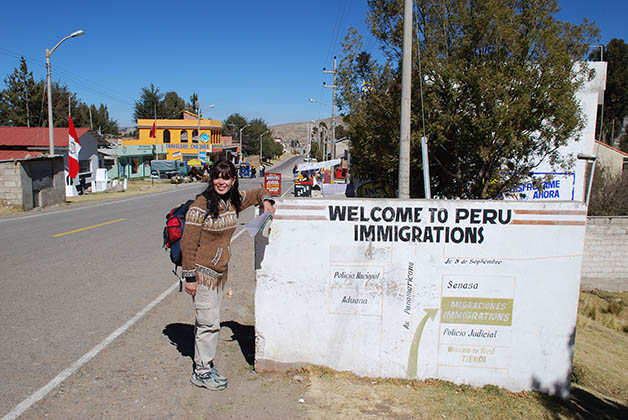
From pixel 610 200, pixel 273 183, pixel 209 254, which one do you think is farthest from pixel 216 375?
pixel 273 183

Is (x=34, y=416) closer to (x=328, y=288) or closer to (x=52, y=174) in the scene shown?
(x=328, y=288)

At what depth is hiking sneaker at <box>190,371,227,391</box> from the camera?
13.7 ft

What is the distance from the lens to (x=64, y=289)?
7414mm

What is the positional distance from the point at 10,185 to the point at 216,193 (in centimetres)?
1843

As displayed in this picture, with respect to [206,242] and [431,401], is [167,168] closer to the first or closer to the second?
[206,242]

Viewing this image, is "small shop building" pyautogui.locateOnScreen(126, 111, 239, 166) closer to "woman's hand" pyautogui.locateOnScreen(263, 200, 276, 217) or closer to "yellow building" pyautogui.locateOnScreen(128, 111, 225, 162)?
"yellow building" pyautogui.locateOnScreen(128, 111, 225, 162)

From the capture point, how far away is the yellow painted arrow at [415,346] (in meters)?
4.38

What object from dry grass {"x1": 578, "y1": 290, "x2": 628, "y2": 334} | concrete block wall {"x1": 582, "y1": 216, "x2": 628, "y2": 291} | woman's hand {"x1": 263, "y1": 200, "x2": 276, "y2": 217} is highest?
woman's hand {"x1": 263, "y1": 200, "x2": 276, "y2": 217}

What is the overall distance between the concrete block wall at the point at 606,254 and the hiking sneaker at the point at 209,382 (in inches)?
558

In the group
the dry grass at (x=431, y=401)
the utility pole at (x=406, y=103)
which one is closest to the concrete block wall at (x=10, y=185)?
the utility pole at (x=406, y=103)

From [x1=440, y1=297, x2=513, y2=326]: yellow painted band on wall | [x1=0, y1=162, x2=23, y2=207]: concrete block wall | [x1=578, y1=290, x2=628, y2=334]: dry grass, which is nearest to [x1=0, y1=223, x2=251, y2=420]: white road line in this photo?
[x1=440, y1=297, x2=513, y2=326]: yellow painted band on wall

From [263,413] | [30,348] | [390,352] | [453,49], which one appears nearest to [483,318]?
[390,352]

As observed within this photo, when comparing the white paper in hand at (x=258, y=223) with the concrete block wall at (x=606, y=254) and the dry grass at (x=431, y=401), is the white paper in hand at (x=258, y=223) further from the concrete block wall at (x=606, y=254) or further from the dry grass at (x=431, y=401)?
the concrete block wall at (x=606, y=254)

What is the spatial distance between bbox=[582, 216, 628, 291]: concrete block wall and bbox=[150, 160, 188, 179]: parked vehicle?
137 feet
